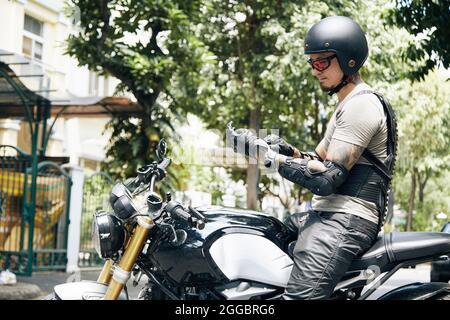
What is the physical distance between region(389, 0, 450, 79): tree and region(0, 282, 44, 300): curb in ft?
17.1

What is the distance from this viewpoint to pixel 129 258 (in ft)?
9.84

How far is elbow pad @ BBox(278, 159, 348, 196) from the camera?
3.04 m

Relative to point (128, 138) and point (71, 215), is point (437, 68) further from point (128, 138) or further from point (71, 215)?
point (128, 138)

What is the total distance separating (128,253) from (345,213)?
3.10 ft

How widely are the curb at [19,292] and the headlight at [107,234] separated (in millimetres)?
5556

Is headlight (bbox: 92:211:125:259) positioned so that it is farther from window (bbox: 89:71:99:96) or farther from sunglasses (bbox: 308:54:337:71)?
window (bbox: 89:71:99:96)

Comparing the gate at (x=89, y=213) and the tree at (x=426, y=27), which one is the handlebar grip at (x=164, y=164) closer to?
the tree at (x=426, y=27)

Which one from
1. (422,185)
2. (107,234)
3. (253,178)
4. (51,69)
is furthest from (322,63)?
(422,185)

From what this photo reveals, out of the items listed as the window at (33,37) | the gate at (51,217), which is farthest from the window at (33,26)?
the gate at (51,217)

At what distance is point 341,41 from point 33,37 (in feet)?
55.9

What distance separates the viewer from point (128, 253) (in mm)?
3008

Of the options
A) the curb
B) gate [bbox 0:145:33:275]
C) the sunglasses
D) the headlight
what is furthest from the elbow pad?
gate [bbox 0:145:33:275]

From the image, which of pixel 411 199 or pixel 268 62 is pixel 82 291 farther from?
pixel 411 199

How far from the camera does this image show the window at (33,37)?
1862cm
